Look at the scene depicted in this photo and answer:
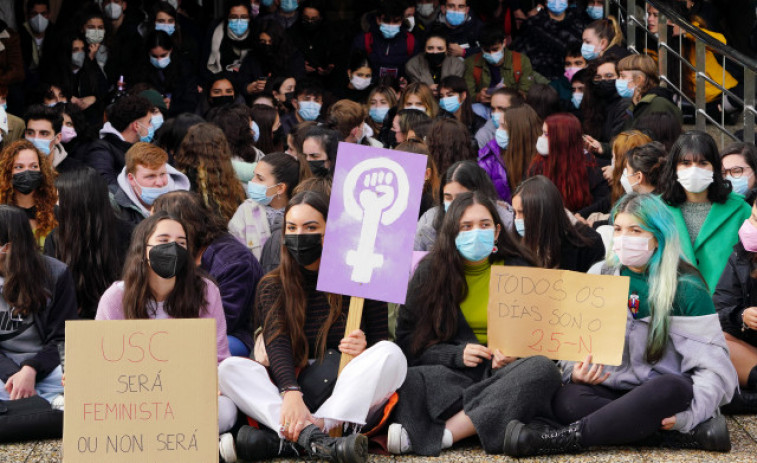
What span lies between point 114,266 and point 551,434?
2.67m

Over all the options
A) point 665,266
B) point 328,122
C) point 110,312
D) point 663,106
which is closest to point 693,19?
point 663,106

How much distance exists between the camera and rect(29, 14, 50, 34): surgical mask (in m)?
12.3

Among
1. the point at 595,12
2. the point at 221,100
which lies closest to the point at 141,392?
the point at 221,100

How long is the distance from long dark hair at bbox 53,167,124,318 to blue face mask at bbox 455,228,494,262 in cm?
199

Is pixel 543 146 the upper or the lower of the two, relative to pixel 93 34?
lower

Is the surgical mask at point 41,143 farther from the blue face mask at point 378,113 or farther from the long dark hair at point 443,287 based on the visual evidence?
the long dark hair at point 443,287

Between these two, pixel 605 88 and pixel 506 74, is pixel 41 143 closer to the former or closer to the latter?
pixel 605 88

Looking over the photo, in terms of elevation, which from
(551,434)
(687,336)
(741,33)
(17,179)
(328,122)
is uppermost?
(741,33)

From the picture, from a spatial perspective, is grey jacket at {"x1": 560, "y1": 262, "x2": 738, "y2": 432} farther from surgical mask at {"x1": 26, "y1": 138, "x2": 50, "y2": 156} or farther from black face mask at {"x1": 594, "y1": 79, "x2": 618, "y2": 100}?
surgical mask at {"x1": 26, "y1": 138, "x2": 50, "y2": 156}

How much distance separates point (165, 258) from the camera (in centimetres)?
599

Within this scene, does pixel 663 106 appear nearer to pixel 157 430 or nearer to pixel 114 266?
pixel 114 266

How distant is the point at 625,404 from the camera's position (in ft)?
19.1

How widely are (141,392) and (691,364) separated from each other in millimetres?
2533

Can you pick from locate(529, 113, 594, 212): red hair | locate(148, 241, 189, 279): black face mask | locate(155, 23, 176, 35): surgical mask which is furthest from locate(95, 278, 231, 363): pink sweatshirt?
locate(155, 23, 176, 35): surgical mask
